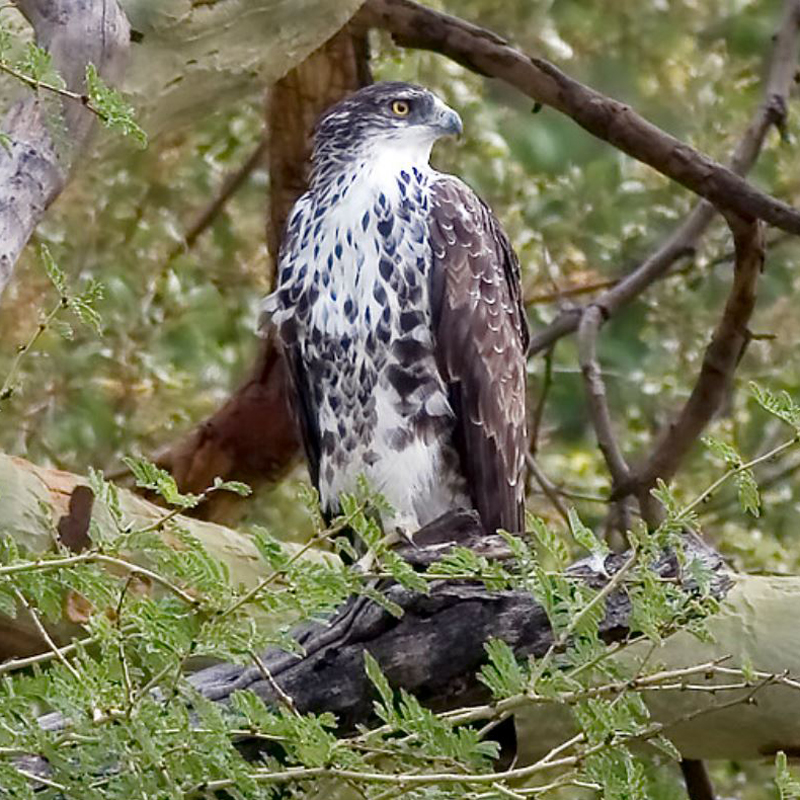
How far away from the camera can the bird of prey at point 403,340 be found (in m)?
3.90

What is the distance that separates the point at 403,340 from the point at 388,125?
0.55m

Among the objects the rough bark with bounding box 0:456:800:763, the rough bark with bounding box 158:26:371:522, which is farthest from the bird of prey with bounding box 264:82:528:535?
the rough bark with bounding box 158:26:371:522

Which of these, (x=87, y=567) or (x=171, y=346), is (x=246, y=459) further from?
(x=87, y=567)

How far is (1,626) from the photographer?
3793 millimetres

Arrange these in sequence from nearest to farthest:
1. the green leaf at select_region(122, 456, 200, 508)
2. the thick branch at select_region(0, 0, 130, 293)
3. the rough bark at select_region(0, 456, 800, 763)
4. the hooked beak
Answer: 1. the green leaf at select_region(122, 456, 200, 508)
2. the rough bark at select_region(0, 456, 800, 763)
3. the thick branch at select_region(0, 0, 130, 293)
4. the hooked beak

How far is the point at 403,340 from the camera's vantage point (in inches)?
153

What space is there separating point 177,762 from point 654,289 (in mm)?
3794

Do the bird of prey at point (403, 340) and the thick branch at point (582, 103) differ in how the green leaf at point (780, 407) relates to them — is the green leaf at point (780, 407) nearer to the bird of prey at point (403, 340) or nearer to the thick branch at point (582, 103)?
the bird of prey at point (403, 340)

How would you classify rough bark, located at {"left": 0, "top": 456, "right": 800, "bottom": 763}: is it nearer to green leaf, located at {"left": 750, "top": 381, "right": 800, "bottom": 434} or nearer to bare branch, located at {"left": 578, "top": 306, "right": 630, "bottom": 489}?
green leaf, located at {"left": 750, "top": 381, "right": 800, "bottom": 434}

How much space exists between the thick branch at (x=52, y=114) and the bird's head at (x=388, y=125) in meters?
0.79

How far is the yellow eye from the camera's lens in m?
4.21

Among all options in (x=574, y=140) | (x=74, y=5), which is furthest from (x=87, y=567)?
(x=574, y=140)

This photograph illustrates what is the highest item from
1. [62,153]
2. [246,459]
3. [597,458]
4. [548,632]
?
[62,153]

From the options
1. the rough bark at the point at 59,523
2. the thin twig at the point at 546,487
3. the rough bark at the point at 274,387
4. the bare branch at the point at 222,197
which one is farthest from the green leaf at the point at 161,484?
the bare branch at the point at 222,197
